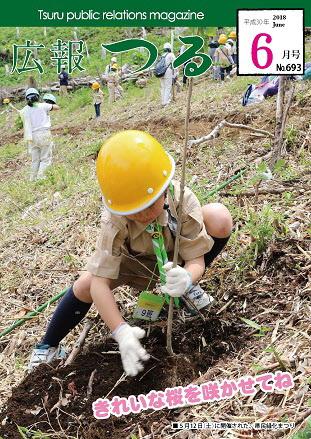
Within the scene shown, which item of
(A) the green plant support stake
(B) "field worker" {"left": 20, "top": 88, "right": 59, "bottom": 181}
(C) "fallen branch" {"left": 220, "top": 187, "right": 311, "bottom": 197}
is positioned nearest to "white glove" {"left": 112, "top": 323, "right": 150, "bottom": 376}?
(A) the green plant support stake

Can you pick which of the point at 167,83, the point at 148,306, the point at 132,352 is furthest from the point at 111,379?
the point at 167,83

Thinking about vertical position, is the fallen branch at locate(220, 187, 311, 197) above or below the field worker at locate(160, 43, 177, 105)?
above

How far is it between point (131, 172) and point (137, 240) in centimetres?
37

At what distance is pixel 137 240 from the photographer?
203 cm

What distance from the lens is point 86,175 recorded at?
5457 millimetres

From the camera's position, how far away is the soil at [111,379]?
174 cm

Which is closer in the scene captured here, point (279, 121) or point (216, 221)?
point (216, 221)

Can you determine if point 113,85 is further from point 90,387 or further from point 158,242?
point 90,387

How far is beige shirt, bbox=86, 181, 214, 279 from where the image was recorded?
196 cm

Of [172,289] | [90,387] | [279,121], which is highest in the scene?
[279,121]

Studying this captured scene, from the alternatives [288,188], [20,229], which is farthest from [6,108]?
[288,188]

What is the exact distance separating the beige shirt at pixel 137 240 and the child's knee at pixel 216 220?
66mm

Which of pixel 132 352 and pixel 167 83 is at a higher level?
pixel 132 352

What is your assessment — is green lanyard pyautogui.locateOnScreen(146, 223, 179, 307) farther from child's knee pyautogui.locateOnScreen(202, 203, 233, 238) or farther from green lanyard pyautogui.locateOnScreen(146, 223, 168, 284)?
child's knee pyautogui.locateOnScreen(202, 203, 233, 238)
